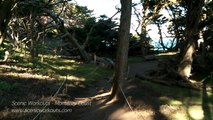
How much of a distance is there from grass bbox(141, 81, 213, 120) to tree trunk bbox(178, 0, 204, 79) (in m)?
1.94

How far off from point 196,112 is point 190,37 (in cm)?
565

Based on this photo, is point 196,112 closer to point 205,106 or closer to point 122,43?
point 205,106

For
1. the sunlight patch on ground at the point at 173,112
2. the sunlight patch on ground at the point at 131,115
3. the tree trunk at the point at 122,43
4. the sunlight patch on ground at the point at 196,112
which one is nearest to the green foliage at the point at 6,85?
the tree trunk at the point at 122,43

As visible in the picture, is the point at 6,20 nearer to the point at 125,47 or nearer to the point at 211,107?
the point at 125,47

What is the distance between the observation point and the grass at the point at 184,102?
972cm

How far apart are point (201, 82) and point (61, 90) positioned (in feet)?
19.2

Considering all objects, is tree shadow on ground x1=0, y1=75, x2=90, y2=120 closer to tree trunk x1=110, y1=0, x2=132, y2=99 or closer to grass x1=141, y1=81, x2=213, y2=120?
tree trunk x1=110, y1=0, x2=132, y2=99

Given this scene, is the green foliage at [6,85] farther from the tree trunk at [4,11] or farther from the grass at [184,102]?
the tree trunk at [4,11]

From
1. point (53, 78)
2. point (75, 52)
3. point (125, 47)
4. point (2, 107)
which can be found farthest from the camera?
point (75, 52)

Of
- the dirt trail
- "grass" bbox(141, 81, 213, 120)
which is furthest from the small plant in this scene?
"grass" bbox(141, 81, 213, 120)

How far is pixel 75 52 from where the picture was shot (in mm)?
32000

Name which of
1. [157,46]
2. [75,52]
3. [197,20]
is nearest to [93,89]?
[197,20]

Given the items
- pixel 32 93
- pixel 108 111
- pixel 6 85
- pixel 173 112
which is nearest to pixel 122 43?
pixel 108 111

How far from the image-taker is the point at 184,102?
36.0ft
